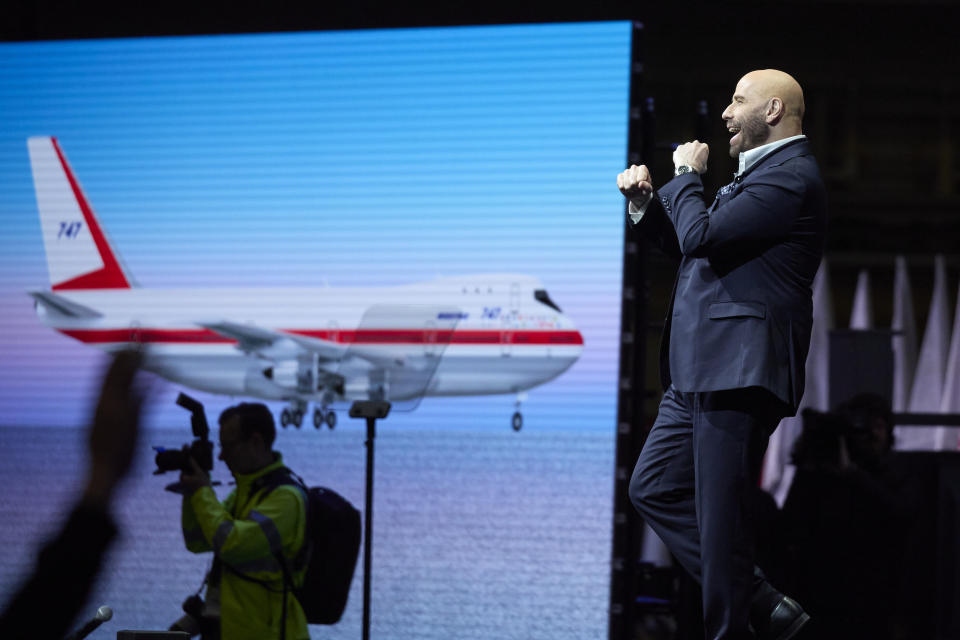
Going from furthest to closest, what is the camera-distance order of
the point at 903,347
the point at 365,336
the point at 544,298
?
the point at 903,347, the point at 365,336, the point at 544,298

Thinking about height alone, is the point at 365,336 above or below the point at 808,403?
above

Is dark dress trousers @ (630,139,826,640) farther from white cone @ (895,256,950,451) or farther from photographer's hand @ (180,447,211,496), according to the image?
white cone @ (895,256,950,451)

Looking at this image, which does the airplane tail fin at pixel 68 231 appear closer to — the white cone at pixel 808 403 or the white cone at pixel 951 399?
the white cone at pixel 808 403

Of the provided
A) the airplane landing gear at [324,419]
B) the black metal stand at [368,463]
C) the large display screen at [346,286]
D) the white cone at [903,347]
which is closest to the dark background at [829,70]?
the large display screen at [346,286]

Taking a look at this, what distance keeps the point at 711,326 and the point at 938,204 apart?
720 cm

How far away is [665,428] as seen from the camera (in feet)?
7.29

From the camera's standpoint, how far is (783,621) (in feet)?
6.84

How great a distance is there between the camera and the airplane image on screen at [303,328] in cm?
418

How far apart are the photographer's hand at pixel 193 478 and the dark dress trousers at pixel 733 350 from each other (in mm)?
1494

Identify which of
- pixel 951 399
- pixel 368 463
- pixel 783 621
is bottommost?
pixel 783 621

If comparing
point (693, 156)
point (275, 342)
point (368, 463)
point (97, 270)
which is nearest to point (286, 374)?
point (275, 342)

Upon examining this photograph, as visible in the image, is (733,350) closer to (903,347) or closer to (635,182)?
(635,182)

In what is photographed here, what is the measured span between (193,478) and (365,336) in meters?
1.25

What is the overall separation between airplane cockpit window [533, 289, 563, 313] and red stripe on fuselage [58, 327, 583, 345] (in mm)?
101
